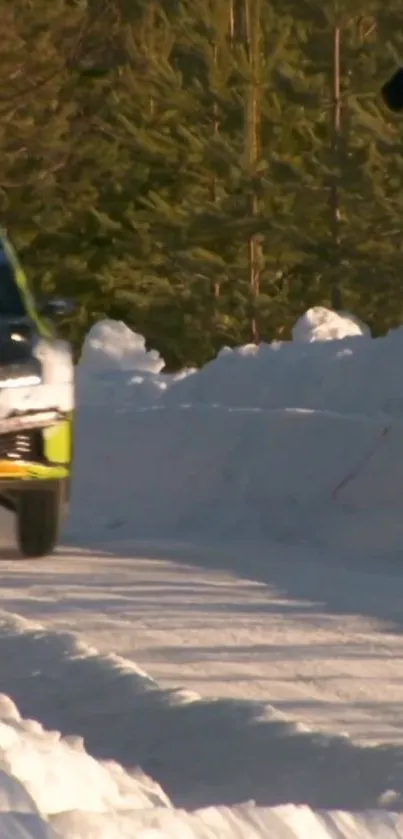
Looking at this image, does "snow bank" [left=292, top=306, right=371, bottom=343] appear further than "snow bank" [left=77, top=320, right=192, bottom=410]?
Yes

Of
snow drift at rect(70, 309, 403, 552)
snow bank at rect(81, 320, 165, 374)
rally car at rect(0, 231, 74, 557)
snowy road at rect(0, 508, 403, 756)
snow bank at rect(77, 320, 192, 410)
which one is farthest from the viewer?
snow bank at rect(81, 320, 165, 374)

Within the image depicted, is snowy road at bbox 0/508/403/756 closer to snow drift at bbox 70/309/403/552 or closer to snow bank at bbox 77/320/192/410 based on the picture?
snow drift at bbox 70/309/403/552

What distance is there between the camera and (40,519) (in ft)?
36.0

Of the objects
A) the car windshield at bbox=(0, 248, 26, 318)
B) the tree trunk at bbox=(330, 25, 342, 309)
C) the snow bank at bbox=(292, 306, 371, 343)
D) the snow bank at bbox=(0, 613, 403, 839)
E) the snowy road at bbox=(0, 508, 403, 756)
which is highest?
the tree trunk at bbox=(330, 25, 342, 309)

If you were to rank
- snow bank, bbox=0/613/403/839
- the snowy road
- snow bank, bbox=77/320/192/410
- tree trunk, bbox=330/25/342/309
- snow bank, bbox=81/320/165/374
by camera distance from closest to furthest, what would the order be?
snow bank, bbox=0/613/403/839 → the snowy road → snow bank, bbox=77/320/192/410 → snow bank, bbox=81/320/165/374 → tree trunk, bbox=330/25/342/309

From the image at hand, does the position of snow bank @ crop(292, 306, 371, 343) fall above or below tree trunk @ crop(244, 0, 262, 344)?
below

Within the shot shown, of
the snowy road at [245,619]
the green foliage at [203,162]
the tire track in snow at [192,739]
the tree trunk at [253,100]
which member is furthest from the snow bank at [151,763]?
the tree trunk at [253,100]

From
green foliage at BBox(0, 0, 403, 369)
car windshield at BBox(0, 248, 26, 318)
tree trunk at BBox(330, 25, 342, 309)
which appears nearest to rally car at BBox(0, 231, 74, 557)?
car windshield at BBox(0, 248, 26, 318)

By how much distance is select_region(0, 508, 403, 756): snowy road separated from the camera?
7.09 meters


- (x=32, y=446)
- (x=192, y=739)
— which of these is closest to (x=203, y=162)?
(x=32, y=446)

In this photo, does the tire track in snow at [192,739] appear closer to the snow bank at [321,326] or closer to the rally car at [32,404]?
the rally car at [32,404]

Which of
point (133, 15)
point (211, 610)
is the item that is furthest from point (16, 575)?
point (133, 15)

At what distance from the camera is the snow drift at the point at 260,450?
12.3 metres

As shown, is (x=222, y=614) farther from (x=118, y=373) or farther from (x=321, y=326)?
(x=321, y=326)
